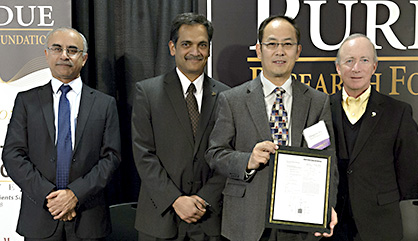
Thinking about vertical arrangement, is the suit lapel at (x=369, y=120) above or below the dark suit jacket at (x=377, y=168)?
above

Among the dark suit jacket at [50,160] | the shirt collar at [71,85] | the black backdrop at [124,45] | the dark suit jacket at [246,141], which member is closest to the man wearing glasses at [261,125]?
the dark suit jacket at [246,141]

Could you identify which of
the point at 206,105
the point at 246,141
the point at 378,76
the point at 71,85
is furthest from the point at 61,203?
the point at 378,76

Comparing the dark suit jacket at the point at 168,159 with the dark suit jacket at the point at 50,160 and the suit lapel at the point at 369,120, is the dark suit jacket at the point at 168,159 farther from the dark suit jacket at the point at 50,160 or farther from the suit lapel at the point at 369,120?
the suit lapel at the point at 369,120

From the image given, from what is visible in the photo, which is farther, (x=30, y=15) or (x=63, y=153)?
(x=30, y=15)

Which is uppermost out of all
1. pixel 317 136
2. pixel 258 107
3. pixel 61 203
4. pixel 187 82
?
pixel 187 82

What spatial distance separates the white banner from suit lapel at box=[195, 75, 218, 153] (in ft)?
3.99

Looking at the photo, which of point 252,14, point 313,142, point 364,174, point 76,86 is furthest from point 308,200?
point 252,14

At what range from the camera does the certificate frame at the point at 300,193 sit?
6.79ft

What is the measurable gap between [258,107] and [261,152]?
27 centimetres

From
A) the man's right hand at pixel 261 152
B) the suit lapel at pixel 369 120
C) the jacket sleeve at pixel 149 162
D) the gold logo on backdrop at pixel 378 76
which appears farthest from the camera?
the gold logo on backdrop at pixel 378 76

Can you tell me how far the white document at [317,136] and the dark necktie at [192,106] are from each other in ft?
2.29

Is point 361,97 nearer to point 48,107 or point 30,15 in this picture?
point 48,107

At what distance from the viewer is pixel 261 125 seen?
221 centimetres

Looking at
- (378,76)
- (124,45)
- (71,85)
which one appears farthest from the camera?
(124,45)
